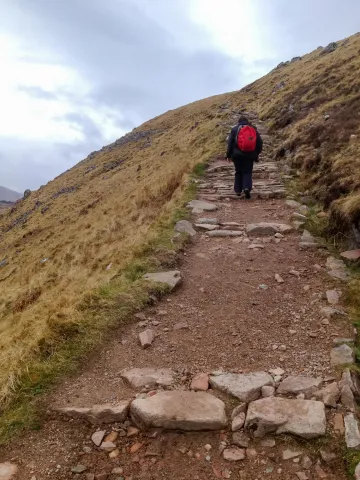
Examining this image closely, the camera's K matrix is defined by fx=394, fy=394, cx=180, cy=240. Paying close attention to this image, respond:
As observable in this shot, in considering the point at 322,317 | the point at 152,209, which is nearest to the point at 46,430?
the point at 322,317

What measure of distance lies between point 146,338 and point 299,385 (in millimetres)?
2067

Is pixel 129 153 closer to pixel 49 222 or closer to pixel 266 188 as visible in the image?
pixel 49 222

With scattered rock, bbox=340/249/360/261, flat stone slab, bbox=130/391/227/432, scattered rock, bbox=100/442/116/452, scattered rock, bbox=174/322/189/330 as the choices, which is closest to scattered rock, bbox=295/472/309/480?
flat stone slab, bbox=130/391/227/432

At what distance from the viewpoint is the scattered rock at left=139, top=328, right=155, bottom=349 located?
5.22m

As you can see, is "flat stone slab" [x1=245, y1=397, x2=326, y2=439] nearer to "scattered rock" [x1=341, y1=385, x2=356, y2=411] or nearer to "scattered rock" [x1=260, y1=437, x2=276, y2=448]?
"scattered rock" [x1=260, y1=437, x2=276, y2=448]

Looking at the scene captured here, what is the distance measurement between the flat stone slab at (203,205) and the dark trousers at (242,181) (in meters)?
1.32

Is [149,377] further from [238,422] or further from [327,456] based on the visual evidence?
[327,456]

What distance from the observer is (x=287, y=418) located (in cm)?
373

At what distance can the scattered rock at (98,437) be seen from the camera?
3723 mm

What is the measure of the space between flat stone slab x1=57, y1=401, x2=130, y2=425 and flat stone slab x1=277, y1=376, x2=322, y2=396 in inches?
65.2

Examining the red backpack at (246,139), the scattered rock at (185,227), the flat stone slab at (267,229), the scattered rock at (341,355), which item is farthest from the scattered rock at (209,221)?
the scattered rock at (341,355)

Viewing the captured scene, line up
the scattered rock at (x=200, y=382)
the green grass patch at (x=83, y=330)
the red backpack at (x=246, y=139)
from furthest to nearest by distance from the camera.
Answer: the red backpack at (x=246, y=139)
the scattered rock at (x=200, y=382)
the green grass patch at (x=83, y=330)

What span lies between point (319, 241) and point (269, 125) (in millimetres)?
16642

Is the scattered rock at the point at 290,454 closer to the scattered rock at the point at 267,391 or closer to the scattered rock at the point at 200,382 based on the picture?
the scattered rock at the point at 267,391
